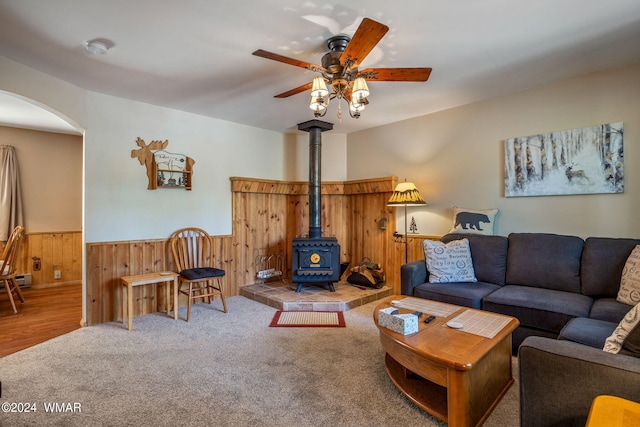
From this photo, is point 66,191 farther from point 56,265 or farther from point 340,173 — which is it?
point 340,173

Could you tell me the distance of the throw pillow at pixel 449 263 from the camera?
3.13 metres

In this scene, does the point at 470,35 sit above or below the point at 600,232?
above

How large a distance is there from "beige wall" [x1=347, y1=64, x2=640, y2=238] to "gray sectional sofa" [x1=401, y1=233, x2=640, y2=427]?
0.34m

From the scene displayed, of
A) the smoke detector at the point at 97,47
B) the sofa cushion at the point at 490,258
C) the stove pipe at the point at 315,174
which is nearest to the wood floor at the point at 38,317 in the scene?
the smoke detector at the point at 97,47

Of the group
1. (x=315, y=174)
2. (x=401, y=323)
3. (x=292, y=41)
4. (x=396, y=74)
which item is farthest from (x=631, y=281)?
(x=315, y=174)

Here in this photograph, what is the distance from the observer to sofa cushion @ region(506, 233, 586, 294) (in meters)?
2.75

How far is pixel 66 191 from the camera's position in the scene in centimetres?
531

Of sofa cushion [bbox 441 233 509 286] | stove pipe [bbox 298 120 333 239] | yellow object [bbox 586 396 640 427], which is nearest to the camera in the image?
yellow object [bbox 586 396 640 427]

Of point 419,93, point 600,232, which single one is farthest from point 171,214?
point 600,232

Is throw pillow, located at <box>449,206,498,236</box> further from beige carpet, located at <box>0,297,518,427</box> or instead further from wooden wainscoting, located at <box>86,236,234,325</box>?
wooden wainscoting, located at <box>86,236,234,325</box>

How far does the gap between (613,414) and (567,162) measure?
2.87 metres

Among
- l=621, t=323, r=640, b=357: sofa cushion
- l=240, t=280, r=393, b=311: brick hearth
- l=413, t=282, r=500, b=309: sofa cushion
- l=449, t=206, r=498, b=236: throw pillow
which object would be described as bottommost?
l=240, t=280, r=393, b=311: brick hearth

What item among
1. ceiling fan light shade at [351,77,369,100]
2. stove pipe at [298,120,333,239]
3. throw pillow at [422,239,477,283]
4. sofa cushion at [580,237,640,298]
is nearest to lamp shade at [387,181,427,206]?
throw pillow at [422,239,477,283]

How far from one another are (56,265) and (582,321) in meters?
6.80
